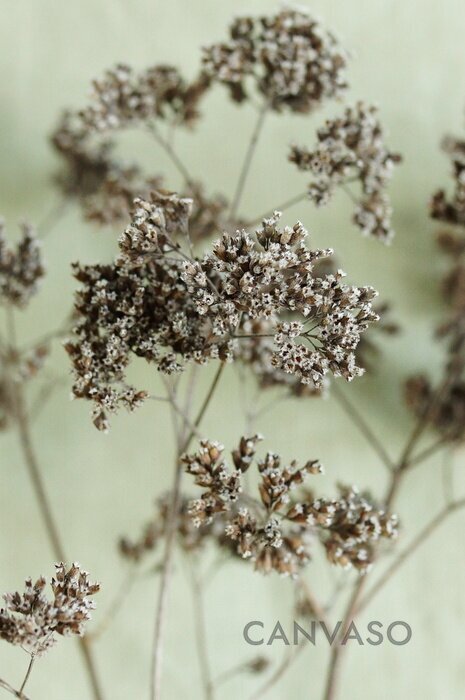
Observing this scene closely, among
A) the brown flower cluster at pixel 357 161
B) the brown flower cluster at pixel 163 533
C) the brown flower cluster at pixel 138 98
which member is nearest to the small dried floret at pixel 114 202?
the brown flower cluster at pixel 138 98

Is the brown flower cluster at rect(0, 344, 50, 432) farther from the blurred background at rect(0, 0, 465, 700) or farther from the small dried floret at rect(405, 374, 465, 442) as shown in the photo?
the small dried floret at rect(405, 374, 465, 442)

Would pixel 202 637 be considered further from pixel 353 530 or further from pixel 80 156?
pixel 80 156

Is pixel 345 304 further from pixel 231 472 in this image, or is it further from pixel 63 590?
pixel 63 590

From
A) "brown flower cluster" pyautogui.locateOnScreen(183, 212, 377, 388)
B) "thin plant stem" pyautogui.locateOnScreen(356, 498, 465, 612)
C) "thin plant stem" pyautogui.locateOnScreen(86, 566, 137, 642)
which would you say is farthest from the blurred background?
"brown flower cluster" pyautogui.locateOnScreen(183, 212, 377, 388)

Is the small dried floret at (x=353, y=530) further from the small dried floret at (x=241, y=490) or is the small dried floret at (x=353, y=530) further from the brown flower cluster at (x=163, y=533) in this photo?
the brown flower cluster at (x=163, y=533)

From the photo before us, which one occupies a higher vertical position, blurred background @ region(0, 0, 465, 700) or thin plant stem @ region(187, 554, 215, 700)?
blurred background @ region(0, 0, 465, 700)
